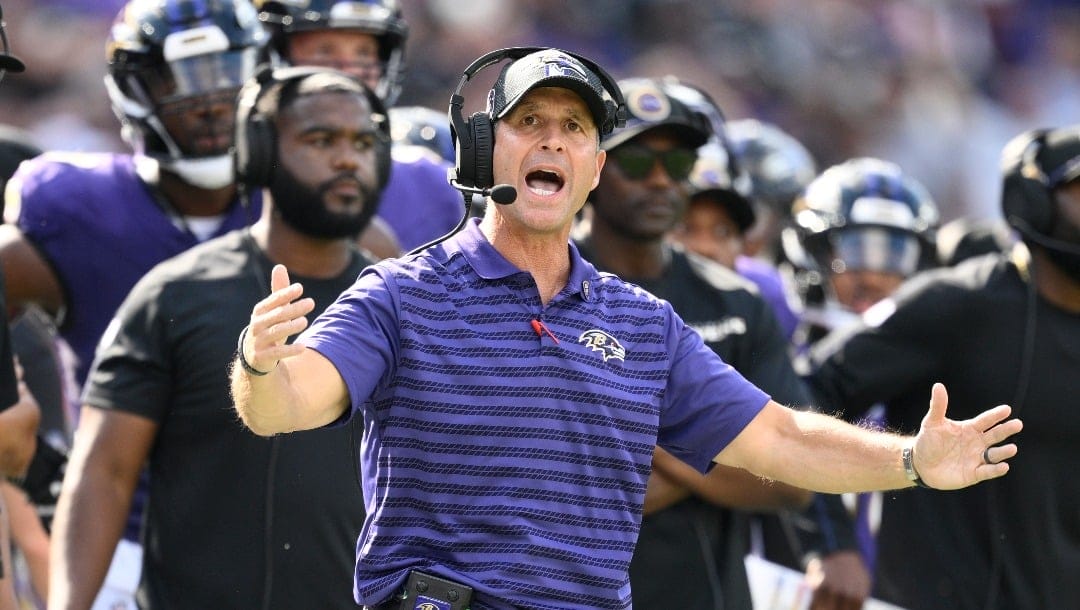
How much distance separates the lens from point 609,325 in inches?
177

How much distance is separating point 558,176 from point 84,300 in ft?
8.73

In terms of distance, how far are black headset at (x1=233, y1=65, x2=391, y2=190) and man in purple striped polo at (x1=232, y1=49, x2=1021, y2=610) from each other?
1591 mm

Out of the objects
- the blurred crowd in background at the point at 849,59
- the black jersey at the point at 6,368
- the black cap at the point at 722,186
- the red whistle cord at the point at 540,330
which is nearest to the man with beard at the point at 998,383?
the black cap at the point at 722,186

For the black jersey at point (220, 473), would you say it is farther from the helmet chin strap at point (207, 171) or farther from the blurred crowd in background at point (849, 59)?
the blurred crowd in background at point (849, 59)

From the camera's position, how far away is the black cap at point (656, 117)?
21.8 feet

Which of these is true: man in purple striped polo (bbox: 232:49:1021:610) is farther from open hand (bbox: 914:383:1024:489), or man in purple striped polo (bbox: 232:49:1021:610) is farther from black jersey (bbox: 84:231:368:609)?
black jersey (bbox: 84:231:368:609)

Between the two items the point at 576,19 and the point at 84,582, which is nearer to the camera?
the point at 84,582

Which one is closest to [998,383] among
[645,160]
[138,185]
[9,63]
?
[645,160]

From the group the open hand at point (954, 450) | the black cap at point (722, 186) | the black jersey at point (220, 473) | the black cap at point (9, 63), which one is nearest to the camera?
the open hand at point (954, 450)

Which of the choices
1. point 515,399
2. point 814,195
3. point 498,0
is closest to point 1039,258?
point 814,195

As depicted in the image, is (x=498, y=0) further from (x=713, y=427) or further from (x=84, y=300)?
(x=713, y=427)

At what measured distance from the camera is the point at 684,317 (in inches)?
249

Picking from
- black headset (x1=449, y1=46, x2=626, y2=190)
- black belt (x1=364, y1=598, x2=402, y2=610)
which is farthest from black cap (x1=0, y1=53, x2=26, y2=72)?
black belt (x1=364, y1=598, x2=402, y2=610)

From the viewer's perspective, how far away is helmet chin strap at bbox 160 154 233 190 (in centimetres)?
668
